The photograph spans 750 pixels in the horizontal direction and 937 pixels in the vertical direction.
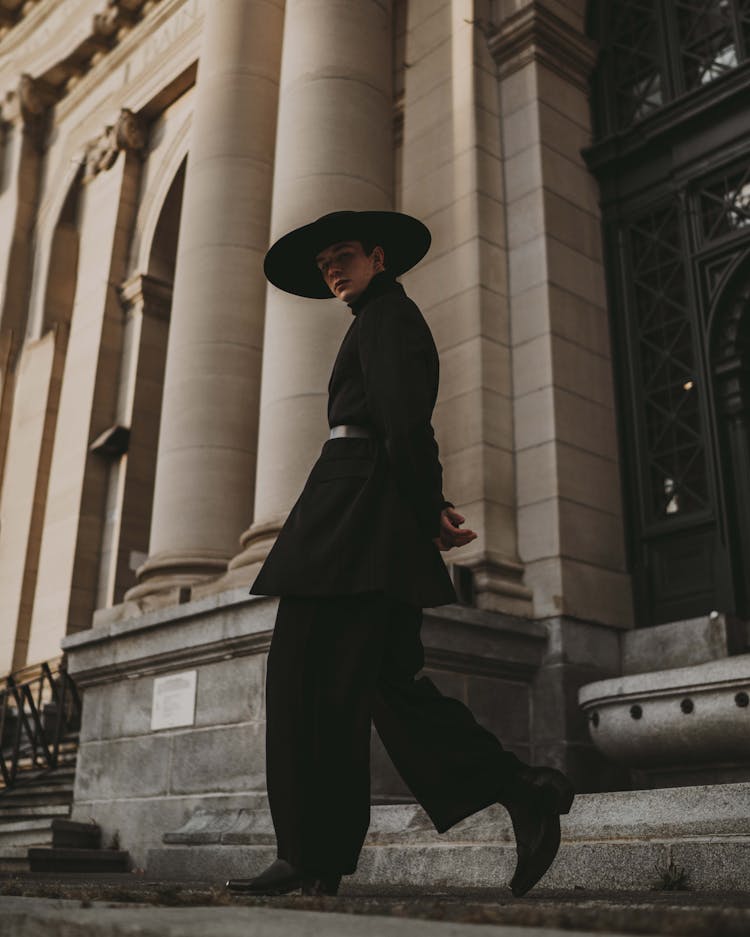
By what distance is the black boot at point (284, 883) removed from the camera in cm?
354

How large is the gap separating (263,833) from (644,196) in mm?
7907

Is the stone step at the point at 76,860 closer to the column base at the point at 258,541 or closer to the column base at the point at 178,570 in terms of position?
the column base at the point at 258,541

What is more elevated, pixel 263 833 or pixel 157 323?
pixel 157 323

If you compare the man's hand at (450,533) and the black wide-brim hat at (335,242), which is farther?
the black wide-brim hat at (335,242)

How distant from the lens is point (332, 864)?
365cm

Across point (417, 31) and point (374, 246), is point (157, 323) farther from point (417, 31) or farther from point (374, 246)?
point (374, 246)

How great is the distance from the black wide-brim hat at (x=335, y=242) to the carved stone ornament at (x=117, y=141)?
16571 mm

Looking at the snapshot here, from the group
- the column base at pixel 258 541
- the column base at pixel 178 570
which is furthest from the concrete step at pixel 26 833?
the column base at pixel 258 541

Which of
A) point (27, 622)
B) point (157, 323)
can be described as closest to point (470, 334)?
point (157, 323)

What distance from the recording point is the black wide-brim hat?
14.3ft

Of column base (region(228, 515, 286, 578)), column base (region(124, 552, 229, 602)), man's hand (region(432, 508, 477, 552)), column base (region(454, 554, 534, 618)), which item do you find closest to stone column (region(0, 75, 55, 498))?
column base (region(124, 552, 229, 602))

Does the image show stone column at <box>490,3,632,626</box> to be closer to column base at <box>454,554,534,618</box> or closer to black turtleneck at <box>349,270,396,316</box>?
column base at <box>454,554,534,618</box>

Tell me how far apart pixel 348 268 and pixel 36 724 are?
10734mm

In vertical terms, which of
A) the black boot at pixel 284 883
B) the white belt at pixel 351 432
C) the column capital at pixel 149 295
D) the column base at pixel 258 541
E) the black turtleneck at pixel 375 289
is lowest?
the black boot at pixel 284 883
